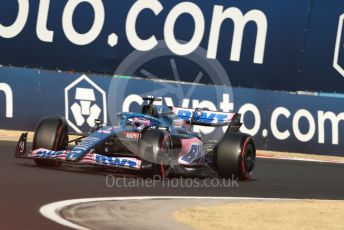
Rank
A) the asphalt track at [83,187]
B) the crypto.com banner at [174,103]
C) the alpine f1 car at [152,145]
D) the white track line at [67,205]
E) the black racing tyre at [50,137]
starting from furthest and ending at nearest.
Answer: the crypto.com banner at [174,103] < the black racing tyre at [50,137] < the alpine f1 car at [152,145] < the asphalt track at [83,187] < the white track line at [67,205]

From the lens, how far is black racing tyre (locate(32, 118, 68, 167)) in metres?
13.0

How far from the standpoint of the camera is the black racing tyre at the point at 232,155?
1341 cm

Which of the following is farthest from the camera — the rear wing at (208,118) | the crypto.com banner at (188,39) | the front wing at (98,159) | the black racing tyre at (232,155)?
the crypto.com banner at (188,39)

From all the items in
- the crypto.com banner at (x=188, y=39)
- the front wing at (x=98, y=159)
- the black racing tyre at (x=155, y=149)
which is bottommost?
the front wing at (x=98, y=159)

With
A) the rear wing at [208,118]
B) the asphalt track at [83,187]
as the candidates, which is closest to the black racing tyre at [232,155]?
the asphalt track at [83,187]

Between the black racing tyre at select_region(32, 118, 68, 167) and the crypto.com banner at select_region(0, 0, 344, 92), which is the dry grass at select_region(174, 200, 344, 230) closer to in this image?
the black racing tyre at select_region(32, 118, 68, 167)

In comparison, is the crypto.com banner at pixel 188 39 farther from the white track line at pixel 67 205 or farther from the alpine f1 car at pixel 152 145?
the white track line at pixel 67 205

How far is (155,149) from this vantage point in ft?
40.8

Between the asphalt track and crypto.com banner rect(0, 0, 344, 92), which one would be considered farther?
crypto.com banner rect(0, 0, 344, 92)

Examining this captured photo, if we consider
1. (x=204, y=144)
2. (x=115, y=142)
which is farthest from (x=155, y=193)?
(x=204, y=144)

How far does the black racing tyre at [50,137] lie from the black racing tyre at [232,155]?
237 centimetres

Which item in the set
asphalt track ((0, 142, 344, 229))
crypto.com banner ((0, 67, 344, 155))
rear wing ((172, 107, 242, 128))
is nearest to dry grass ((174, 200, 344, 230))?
asphalt track ((0, 142, 344, 229))

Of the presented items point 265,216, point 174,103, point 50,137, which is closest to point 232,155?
point 50,137

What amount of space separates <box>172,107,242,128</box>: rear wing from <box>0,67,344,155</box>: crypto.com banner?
484cm
